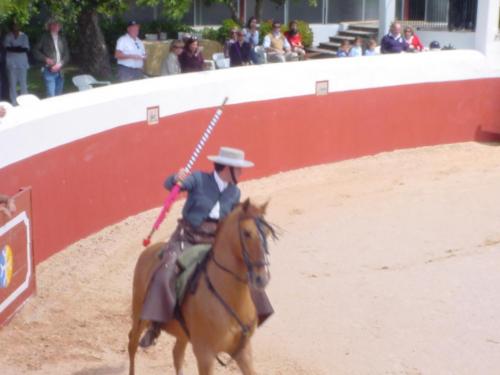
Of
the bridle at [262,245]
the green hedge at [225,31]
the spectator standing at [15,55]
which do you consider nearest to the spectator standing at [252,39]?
the green hedge at [225,31]

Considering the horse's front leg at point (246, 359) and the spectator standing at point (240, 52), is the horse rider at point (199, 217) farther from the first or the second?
the spectator standing at point (240, 52)

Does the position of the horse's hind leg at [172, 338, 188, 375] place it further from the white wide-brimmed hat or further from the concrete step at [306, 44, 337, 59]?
the concrete step at [306, 44, 337, 59]

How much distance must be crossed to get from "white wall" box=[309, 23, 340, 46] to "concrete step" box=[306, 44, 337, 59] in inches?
51.8

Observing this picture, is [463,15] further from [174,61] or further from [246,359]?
[246,359]

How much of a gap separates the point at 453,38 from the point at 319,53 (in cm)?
472

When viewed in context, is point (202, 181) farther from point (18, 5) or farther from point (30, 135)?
point (18, 5)

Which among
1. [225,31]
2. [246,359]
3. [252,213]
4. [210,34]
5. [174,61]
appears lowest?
[246,359]

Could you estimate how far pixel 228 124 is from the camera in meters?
14.8

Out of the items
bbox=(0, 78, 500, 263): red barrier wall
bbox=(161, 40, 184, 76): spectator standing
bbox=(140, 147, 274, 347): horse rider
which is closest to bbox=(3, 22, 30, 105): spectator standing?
bbox=(161, 40, 184, 76): spectator standing

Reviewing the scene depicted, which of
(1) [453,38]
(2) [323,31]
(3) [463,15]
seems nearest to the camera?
(1) [453,38]

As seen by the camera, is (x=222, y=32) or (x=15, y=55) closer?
(x=15, y=55)

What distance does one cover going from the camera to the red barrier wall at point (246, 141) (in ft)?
37.6

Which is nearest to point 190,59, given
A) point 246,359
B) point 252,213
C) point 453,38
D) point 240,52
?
point 240,52

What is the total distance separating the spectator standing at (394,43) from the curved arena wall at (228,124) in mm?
1438
